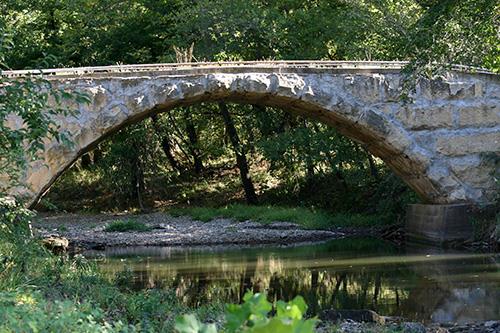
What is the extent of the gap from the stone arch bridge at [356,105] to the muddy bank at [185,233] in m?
2.84

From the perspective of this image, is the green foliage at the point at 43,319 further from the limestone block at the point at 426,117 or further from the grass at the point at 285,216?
the grass at the point at 285,216

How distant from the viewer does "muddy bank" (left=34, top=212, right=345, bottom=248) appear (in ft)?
65.7

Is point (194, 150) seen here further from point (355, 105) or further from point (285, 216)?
point (355, 105)

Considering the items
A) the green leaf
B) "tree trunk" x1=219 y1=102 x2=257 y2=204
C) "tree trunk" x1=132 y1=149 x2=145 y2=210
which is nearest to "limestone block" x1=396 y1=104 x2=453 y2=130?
"tree trunk" x1=219 y1=102 x2=257 y2=204

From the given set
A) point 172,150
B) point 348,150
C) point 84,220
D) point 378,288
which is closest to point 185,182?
point 172,150

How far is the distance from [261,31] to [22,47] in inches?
269

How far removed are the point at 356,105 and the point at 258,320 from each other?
15709mm

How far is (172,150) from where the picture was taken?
30078 mm

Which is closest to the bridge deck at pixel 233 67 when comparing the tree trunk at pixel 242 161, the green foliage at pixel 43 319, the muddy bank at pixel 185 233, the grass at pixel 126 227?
the muddy bank at pixel 185 233

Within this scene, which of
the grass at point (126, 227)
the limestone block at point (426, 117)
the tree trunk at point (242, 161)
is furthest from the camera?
the tree trunk at point (242, 161)

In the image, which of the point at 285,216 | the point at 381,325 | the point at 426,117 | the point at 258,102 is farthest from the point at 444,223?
the point at 381,325

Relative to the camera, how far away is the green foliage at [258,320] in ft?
8.66

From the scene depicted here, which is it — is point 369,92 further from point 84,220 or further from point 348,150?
point 84,220

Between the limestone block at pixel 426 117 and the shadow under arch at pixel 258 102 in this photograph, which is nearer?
the shadow under arch at pixel 258 102
